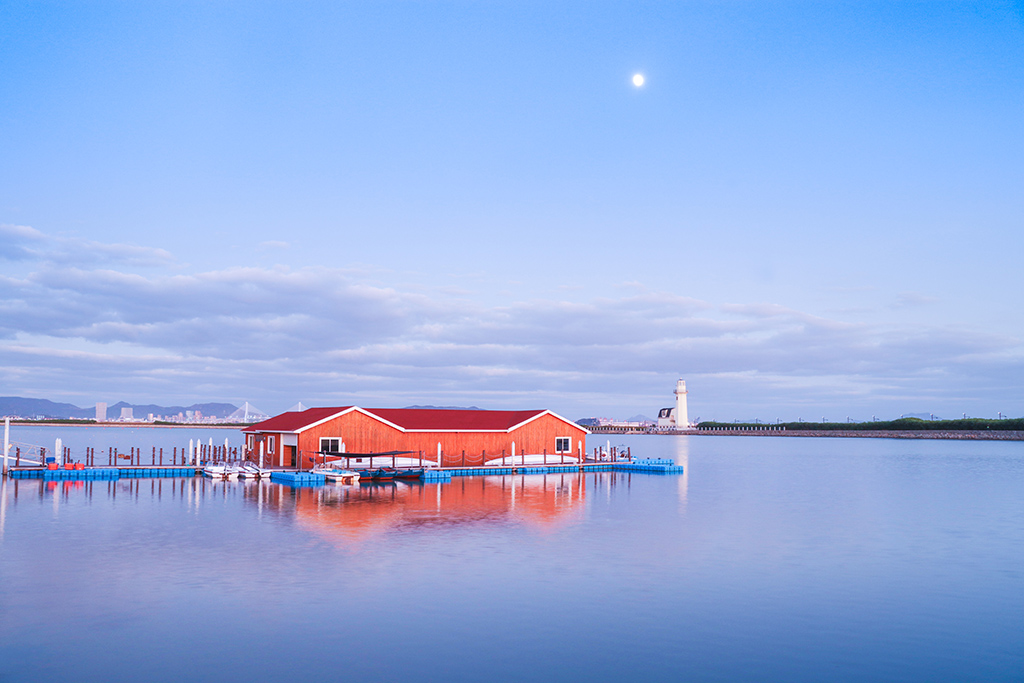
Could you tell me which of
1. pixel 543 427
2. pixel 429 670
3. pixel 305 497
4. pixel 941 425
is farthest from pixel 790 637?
pixel 941 425

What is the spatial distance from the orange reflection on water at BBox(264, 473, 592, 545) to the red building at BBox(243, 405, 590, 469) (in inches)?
219

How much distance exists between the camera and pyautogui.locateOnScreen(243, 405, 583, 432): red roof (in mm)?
59906

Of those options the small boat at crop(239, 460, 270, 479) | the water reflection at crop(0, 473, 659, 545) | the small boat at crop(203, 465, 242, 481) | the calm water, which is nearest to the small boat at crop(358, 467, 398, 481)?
the water reflection at crop(0, 473, 659, 545)

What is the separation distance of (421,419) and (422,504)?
77.5 ft

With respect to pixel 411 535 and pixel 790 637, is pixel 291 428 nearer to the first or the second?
pixel 411 535

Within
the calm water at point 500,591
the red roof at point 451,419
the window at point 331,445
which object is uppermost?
the red roof at point 451,419

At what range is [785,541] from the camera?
105 feet

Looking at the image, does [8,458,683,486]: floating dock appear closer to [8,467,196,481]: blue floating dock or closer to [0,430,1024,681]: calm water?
[8,467,196,481]: blue floating dock

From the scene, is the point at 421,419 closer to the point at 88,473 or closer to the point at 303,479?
the point at 303,479

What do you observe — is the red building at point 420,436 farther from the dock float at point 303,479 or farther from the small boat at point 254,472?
the dock float at point 303,479

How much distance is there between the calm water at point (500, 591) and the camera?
15.9 meters

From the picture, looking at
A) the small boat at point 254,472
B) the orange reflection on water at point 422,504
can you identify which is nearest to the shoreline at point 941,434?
A: the orange reflection on water at point 422,504

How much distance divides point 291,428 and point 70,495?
16.4 metres

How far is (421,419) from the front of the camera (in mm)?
65312
